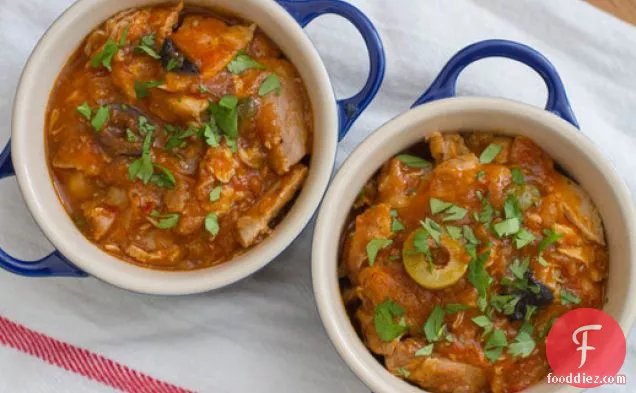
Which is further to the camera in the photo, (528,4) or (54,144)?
(528,4)

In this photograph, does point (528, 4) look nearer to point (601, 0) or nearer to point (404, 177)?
point (601, 0)

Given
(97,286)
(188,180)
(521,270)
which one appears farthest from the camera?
(97,286)

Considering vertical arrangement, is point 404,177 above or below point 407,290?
above

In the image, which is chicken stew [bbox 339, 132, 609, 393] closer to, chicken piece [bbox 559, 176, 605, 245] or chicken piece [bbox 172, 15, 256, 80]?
chicken piece [bbox 559, 176, 605, 245]

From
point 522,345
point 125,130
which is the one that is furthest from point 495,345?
point 125,130

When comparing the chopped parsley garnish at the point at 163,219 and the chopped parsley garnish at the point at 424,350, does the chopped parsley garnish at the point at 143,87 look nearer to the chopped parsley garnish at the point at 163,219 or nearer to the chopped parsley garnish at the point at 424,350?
the chopped parsley garnish at the point at 163,219

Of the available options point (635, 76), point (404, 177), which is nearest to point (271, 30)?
point (404, 177)

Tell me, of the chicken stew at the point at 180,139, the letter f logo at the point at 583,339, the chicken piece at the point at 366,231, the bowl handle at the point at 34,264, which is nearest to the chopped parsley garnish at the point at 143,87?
the chicken stew at the point at 180,139

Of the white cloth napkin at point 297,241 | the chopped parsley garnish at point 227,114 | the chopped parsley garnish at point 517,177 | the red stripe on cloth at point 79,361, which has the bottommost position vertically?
the red stripe on cloth at point 79,361
